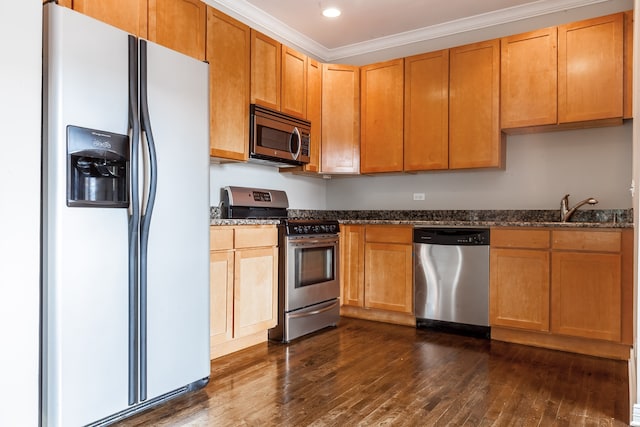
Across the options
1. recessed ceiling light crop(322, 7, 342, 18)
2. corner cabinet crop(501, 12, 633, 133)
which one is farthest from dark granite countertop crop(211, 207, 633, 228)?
recessed ceiling light crop(322, 7, 342, 18)

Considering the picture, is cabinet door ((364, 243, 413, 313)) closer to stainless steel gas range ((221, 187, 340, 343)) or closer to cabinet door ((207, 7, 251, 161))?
stainless steel gas range ((221, 187, 340, 343))

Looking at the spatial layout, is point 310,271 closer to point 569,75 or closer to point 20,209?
point 20,209

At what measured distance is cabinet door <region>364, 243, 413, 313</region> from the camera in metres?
3.84

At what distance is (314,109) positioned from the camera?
4227 millimetres

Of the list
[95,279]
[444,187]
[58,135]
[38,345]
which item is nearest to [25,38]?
[58,135]

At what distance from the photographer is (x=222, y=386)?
2.49 metres

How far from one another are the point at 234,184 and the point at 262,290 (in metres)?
1.03

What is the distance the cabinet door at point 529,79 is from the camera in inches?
136

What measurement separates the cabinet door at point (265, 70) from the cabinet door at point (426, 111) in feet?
4.08

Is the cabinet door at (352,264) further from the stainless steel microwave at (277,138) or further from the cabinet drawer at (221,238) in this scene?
the cabinet drawer at (221,238)

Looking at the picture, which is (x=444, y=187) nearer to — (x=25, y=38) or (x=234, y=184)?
(x=234, y=184)

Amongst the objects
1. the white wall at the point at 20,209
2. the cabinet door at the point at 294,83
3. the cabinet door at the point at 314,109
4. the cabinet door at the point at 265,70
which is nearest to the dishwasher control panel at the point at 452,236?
the cabinet door at the point at 314,109

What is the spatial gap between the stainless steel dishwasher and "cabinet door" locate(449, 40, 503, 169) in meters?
0.69

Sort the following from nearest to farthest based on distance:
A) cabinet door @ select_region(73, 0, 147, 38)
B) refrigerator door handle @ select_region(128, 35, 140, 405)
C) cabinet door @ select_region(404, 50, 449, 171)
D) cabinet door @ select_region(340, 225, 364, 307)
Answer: refrigerator door handle @ select_region(128, 35, 140, 405) → cabinet door @ select_region(73, 0, 147, 38) → cabinet door @ select_region(404, 50, 449, 171) → cabinet door @ select_region(340, 225, 364, 307)
